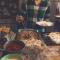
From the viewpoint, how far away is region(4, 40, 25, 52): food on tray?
3.53 feet

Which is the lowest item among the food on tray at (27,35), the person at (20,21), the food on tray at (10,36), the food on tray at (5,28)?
the food on tray at (27,35)

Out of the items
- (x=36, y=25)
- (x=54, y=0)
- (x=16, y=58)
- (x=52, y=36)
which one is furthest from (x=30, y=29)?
(x=16, y=58)

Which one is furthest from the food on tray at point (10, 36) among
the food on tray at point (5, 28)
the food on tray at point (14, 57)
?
the food on tray at point (14, 57)

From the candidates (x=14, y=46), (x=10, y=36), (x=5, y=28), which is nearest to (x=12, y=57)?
(x=14, y=46)

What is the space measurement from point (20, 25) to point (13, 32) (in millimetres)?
88

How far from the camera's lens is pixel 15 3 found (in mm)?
1380

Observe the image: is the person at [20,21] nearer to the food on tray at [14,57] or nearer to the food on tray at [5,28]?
the food on tray at [5,28]

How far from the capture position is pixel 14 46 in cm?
113

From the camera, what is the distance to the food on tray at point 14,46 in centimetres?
108

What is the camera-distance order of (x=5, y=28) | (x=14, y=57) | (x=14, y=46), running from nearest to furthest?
(x=14, y=57)
(x=14, y=46)
(x=5, y=28)

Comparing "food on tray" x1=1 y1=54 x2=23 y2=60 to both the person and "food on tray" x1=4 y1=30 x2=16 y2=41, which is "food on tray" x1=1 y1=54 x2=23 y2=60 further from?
the person

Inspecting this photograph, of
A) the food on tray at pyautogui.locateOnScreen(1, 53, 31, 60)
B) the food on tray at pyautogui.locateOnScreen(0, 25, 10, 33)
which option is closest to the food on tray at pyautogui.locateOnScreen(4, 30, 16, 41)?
the food on tray at pyautogui.locateOnScreen(0, 25, 10, 33)

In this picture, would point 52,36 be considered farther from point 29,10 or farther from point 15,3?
point 15,3

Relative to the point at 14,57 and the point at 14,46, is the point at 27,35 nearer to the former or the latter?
the point at 14,46
